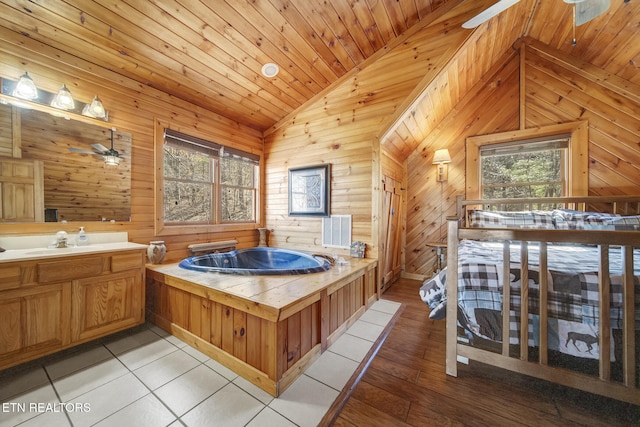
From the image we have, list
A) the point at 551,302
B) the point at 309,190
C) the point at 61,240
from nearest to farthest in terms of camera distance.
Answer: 1. the point at 551,302
2. the point at 61,240
3. the point at 309,190

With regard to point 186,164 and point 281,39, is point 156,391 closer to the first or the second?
point 186,164

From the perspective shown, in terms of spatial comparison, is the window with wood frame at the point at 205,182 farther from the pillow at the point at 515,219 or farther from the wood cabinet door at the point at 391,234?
the pillow at the point at 515,219

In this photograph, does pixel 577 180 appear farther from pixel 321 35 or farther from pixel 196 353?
pixel 196 353

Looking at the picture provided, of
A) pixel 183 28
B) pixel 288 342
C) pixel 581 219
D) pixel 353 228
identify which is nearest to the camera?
pixel 288 342

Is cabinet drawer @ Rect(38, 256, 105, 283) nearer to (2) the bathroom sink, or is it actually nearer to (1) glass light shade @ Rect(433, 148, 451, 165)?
(2) the bathroom sink

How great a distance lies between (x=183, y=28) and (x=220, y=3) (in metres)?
0.44

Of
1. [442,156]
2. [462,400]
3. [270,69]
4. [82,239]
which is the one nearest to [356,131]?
[270,69]

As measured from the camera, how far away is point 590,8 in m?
1.61

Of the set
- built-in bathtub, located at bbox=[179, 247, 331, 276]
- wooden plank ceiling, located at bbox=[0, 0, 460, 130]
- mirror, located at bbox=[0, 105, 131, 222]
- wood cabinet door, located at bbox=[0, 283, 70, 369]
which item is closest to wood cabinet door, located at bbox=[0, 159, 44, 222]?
mirror, located at bbox=[0, 105, 131, 222]

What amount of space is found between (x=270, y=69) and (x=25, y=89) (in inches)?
85.2

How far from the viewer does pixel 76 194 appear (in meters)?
2.11

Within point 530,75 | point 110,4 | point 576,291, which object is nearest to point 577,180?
point 530,75

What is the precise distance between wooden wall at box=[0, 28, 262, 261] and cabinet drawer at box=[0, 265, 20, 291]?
611mm

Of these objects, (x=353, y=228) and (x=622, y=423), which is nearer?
(x=622, y=423)
